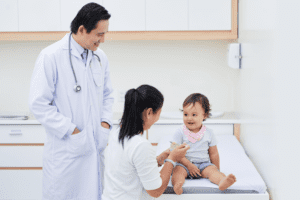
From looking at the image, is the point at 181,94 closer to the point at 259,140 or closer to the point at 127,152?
the point at 259,140

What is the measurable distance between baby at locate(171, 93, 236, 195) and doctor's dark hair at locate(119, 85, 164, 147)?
390mm

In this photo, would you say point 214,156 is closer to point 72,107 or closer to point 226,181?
point 226,181

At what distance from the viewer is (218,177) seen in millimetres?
1533

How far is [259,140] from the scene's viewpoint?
1.81 m

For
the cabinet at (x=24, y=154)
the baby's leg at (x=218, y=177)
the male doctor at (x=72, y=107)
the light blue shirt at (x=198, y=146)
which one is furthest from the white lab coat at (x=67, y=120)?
the cabinet at (x=24, y=154)

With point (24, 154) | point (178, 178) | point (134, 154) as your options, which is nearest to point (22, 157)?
point (24, 154)

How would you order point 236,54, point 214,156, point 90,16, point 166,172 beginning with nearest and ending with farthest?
point 166,172, point 90,16, point 214,156, point 236,54

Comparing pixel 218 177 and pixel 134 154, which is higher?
pixel 134 154

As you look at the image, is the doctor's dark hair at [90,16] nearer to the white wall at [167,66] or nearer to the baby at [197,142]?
the baby at [197,142]

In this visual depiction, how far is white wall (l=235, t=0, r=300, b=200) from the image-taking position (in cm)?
127

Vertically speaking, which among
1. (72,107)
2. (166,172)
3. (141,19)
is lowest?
(166,172)

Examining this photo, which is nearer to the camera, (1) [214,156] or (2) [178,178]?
A: (2) [178,178]

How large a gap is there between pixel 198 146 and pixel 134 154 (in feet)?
1.88

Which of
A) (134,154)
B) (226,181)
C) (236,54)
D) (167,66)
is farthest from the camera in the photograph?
(167,66)
